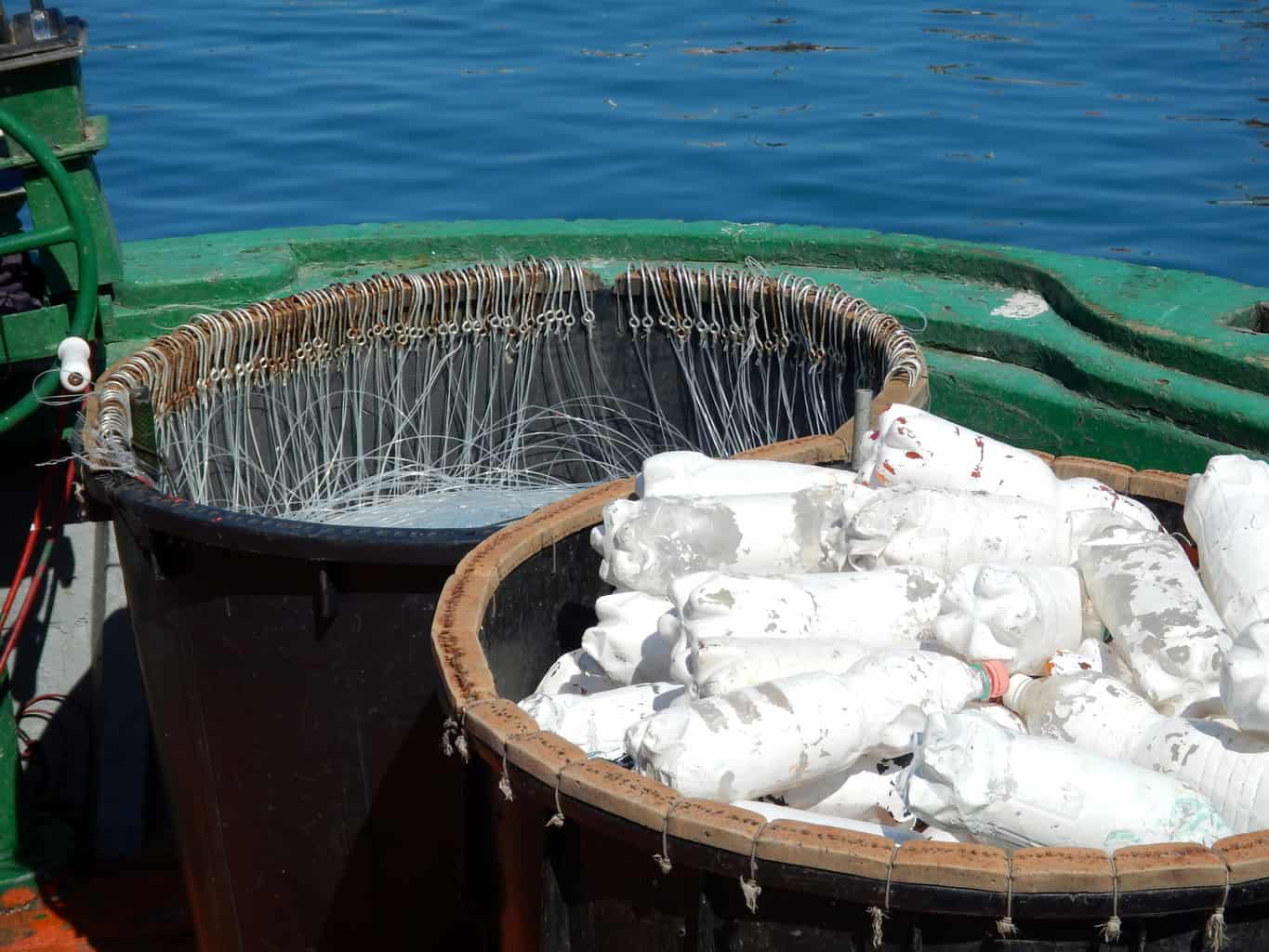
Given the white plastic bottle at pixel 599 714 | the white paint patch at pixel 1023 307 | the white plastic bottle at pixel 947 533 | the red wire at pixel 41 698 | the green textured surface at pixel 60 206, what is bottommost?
the red wire at pixel 41 698

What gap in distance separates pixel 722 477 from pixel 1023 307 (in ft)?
5.53

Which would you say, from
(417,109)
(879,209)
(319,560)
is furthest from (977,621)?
(417,109)

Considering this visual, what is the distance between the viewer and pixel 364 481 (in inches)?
117

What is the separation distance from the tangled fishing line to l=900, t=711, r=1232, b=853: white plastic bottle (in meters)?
1.25

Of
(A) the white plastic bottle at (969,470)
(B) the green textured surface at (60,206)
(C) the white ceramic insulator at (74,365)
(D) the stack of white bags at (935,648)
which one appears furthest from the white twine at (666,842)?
(B) the green textured surface at (60,206)

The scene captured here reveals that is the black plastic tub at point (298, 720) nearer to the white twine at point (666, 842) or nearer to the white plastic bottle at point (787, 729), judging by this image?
the white plastic bottle at point (787, 729)

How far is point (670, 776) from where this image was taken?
130cm

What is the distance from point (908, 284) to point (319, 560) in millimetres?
2030

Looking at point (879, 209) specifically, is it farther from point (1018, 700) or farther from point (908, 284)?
point (1018, 700)

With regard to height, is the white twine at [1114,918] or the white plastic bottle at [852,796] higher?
the white twine at [1114,918]

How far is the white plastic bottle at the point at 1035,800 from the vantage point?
1238 mm

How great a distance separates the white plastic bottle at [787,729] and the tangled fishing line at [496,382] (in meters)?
1.09

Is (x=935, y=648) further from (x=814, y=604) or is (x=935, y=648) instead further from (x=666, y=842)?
(x=666, y=842)

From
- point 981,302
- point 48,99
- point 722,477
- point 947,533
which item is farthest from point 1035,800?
point 981,302
